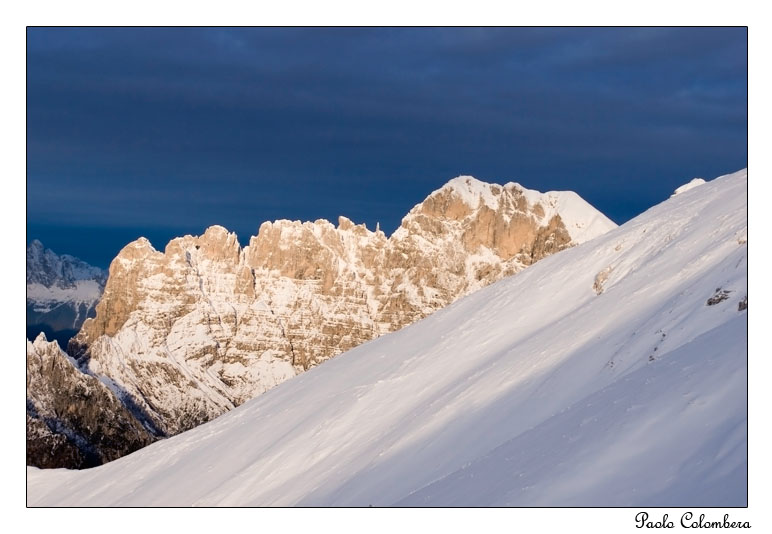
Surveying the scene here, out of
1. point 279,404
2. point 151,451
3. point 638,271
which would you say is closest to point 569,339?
point 638,271

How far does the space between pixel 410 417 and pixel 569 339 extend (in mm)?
8832

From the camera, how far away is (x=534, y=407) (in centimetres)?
3959

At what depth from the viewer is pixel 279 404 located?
7175 cm

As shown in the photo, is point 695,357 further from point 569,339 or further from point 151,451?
point 151,451

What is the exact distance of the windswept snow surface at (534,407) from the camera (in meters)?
23.5

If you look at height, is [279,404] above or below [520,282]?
below

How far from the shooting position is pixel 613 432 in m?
24.9

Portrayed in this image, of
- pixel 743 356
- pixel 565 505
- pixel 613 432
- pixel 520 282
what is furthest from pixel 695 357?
pixel 520 282

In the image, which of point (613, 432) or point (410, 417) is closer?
point (613, 432)

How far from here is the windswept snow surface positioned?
76.9 feet
